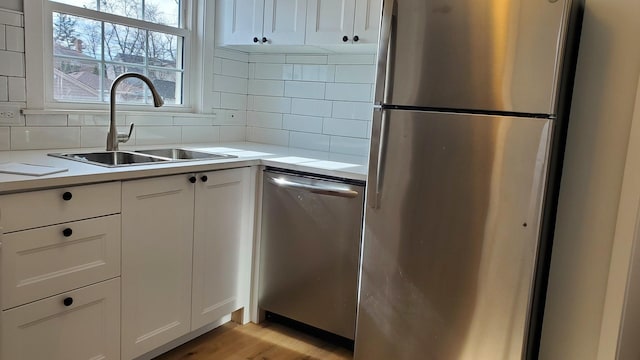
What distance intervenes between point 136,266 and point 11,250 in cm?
50

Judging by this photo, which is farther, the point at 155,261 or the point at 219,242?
the point at 219,242

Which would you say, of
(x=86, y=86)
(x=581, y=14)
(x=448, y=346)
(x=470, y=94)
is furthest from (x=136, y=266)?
(x=581, y=14)

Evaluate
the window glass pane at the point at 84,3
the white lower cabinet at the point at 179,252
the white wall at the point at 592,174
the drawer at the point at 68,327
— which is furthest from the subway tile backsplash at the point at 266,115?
the white wall at the point at 592,174

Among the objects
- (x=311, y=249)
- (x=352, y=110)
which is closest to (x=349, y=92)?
(x=352, y=110)

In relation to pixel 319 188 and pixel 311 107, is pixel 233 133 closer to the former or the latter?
pixel 311 107

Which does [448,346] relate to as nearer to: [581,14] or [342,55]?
[581,14]

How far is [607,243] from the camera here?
6.10 feet

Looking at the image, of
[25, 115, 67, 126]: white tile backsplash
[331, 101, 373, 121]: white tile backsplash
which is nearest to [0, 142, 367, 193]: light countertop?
[25, 115, 67, 126]: white tile backsplash

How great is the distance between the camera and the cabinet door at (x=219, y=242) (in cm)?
230

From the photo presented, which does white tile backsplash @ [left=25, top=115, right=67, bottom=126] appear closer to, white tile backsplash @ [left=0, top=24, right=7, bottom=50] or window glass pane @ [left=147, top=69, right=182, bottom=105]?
white tile backsplash @ [left=0, top=24, right=7, bottom=50]

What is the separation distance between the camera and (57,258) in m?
1.74

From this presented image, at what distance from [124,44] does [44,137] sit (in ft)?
2.24

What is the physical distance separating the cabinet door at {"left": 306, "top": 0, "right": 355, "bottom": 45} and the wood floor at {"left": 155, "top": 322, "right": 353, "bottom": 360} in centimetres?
150

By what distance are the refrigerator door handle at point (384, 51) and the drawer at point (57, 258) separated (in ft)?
3.58
